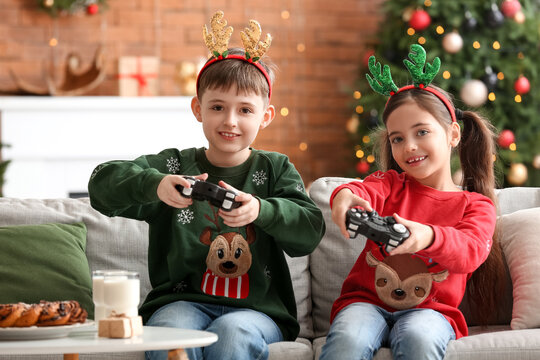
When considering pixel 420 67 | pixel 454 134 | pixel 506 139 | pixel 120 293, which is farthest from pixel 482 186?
pixel 506 139

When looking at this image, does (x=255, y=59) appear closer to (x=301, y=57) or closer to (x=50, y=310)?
(x=50, y=310)

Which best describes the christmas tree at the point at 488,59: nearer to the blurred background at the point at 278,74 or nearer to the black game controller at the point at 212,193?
the blurred background at the point at 278,74

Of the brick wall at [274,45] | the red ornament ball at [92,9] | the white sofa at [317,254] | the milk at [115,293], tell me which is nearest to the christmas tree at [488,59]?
the brick wall at [274,45]

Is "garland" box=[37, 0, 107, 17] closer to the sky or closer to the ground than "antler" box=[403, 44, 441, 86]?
closer to the sky

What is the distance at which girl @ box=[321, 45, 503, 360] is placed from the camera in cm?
175

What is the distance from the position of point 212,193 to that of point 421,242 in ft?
1.67

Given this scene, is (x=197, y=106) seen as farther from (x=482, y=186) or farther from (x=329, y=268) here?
(x=482, y=186)

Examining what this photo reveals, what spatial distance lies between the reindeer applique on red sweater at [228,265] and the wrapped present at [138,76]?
10.1ft

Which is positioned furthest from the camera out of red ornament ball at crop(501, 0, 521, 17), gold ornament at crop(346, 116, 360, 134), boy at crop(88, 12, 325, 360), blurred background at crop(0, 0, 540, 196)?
gold ornament at crop(346, 116, 360, 134)

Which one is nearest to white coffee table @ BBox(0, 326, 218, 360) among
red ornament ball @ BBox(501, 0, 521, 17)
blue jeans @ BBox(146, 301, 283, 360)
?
blue jeans @ BBox(146, 301, 283, 360)

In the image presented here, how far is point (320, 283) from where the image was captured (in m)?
2.31

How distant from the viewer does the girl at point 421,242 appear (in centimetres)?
175

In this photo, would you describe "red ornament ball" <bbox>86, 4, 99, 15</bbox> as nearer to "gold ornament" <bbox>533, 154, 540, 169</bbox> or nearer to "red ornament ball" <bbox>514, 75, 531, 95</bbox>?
"red ornament ball" <bbox>514, 75, 531, 95</bbox>

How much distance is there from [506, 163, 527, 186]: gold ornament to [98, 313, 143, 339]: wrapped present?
11.8ft
